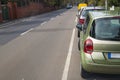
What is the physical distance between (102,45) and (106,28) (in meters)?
0.49

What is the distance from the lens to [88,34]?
24.5 ft

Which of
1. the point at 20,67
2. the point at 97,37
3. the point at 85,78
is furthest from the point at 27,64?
the point at 97,37

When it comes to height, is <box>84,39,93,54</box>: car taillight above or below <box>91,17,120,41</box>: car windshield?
below

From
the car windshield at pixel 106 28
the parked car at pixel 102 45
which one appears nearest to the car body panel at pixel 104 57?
the parked car at pixel 102 45

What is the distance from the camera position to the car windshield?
23.7ft

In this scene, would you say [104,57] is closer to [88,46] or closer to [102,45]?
[102,45]

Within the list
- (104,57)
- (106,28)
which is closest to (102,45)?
(104,57)

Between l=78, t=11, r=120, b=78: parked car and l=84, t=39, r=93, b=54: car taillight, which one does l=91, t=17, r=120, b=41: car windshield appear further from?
l=84, t=39, r=93, b=54: car taillight

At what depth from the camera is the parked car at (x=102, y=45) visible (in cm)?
707

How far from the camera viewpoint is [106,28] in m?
7.36

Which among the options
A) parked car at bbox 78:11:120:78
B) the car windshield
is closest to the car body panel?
parked car at bbox 78:11:120:78

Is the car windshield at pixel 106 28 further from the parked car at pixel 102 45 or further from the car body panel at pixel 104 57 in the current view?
the car body panel at pixel 104 57

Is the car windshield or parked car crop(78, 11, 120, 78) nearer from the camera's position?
parked car crop(78, 11, 120, 78)

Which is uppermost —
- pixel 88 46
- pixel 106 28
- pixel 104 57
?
pixel 106 28
